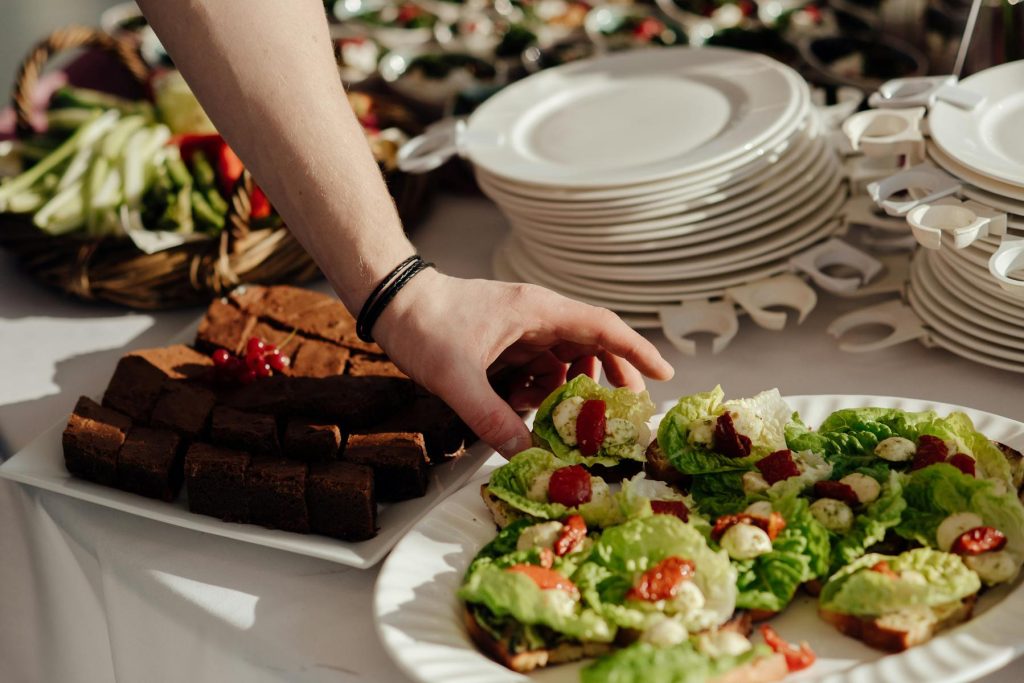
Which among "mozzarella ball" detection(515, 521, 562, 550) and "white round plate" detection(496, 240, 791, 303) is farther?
"white round plate" detection(496, 240, 791, 303)

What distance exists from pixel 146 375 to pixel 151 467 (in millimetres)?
240

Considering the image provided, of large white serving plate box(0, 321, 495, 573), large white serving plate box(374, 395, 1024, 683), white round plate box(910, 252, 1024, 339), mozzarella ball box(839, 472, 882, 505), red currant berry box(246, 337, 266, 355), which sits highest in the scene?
mozzarella ball box(839, 472, 882, 505)

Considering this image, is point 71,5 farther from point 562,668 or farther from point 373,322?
point 562,668

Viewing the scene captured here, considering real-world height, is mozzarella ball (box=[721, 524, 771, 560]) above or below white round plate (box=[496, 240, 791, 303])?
above

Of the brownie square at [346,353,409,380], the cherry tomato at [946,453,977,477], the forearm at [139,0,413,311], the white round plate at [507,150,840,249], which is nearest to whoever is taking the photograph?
the cherry tomato at [946,453,977,477]

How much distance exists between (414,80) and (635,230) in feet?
3.46

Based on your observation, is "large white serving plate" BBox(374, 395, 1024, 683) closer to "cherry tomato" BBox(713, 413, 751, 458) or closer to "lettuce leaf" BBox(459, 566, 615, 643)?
"lettuce leaf" BBox(459, 566, 615, 643)

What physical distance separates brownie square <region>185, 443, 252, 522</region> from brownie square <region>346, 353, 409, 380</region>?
27 centimetres

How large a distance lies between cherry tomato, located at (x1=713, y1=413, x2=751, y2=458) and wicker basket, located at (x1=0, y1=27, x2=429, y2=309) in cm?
102

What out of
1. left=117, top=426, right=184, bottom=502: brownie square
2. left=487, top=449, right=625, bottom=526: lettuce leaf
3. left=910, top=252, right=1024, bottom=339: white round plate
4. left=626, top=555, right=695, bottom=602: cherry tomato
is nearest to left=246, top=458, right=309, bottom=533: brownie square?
left=117, top=426, right=184, bottom=502: brownie square

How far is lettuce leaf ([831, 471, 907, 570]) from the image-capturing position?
1.10 meters

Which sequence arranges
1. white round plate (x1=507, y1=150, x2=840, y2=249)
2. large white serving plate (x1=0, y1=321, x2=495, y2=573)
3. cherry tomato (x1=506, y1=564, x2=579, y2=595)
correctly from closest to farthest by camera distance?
1. cherry tomato (x1=506, y1=564, x2=579, y2=595)
2. large white serving plate (x1=0, y1=321, x2=495, y2=573)
3. white round plate (x1=507, y1=150, x2=840, y2=249)

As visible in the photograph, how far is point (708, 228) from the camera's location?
67.4 inches

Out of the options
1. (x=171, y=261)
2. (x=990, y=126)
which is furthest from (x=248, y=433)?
(x=990, y=126)
